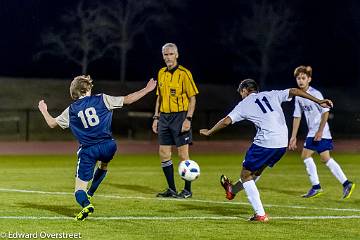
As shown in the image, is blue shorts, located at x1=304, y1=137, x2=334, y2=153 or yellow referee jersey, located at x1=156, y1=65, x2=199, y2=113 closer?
yellow referee jersey, located at x1=156, y1=65, x2=199, y2=113

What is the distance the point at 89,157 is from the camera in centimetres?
1062

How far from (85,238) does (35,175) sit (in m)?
8.97

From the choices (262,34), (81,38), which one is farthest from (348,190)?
(262,34)

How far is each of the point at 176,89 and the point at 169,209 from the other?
2.49 meters

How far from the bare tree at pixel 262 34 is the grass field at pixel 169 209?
38.5 meters

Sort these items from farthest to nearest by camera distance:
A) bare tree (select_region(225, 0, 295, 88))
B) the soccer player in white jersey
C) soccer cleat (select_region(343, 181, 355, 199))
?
bare tree (select_region(225, 0, 295, 88))
the soccer player in white jersey
soccer cleat (select_region(343, 181, 355, 199))

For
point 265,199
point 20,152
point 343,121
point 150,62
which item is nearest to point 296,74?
point 265,199

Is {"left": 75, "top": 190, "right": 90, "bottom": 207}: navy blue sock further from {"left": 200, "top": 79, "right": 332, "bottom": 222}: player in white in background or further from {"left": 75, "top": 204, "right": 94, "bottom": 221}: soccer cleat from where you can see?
{"left": 200, "top": 79, "right": 332, "bottom": 222}: player in white in background

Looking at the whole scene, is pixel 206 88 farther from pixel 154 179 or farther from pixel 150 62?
pixel 154 179

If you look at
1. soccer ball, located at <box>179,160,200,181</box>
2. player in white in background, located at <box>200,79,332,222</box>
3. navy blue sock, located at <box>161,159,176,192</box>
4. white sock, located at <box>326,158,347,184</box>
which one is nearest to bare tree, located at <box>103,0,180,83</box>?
white sock, located at <box>326,158,347,184</box>

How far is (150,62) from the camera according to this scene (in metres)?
62.8

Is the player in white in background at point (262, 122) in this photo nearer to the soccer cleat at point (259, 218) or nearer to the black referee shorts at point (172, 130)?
the soccer cleat at point (259, 218)

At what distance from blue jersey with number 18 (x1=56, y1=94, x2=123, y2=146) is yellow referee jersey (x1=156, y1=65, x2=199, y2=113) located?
8.75 ft

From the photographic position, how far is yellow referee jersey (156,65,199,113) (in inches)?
519
